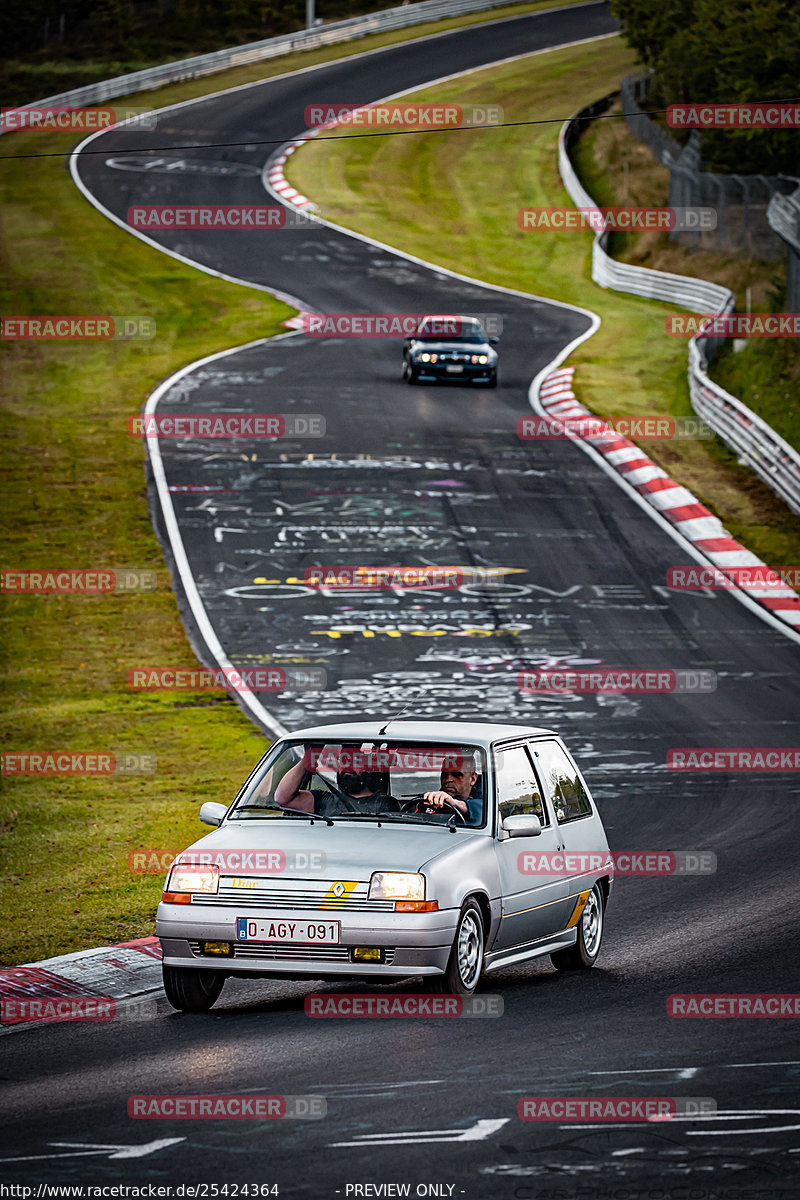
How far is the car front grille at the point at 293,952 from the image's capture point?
8.90 meters

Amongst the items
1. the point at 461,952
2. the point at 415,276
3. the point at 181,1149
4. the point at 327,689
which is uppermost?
the point at 181,1149

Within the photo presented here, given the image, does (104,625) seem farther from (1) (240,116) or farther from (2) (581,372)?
(1) (240,116)

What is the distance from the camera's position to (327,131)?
226 ft

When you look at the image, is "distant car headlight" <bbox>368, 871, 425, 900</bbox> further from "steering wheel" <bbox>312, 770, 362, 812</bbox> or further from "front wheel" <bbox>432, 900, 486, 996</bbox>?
"steering wheel" <bbox>312, 770, 362, 812</bbox>

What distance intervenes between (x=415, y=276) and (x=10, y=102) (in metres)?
32.0

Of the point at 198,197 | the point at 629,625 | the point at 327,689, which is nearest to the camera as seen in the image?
the point at 327,689

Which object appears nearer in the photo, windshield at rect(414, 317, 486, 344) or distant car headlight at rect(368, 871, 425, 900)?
distant car headlight at rect(368, 871, 425, 900)

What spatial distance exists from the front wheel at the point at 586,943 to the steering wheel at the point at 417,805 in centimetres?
120

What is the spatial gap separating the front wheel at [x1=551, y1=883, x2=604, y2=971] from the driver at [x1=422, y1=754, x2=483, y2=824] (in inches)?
46.1

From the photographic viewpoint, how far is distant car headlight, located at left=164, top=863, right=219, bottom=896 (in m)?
9.15

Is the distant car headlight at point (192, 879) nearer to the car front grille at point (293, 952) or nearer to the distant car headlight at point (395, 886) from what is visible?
the car front grille at point (293, 952)

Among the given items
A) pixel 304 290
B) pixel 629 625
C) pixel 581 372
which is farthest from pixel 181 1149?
pixel 304 290

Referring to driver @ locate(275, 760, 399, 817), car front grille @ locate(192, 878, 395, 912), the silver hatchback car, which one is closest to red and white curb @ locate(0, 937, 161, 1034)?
the silver hatchback car

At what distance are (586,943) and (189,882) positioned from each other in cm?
288
